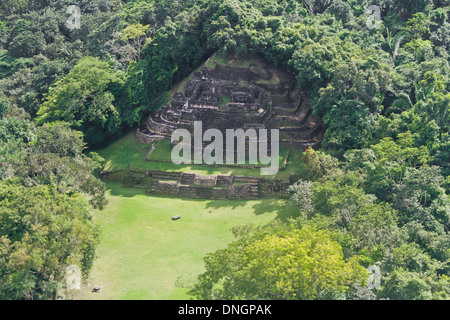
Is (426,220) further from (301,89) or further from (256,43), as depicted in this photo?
(256,43)

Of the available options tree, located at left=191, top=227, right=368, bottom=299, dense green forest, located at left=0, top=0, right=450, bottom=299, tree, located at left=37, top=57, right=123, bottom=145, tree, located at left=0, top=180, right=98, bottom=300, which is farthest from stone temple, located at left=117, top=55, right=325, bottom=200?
tree, located at left=191, top=227, right=368, bottom=299

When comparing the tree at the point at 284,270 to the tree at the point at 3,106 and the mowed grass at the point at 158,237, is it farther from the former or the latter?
the tree at the point at 3,106

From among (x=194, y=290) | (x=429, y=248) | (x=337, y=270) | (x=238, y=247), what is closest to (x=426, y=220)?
(x=429, y=248)

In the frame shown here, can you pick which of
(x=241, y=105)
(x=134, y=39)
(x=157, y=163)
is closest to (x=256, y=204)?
(x=241, y=105)

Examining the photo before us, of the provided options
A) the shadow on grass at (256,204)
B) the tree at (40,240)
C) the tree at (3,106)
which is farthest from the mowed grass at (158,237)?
the tree at (3,106)

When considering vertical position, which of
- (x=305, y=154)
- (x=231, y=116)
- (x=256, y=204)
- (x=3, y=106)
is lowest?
(x=256, y=204)

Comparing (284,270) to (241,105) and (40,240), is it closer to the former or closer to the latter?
(40,240)

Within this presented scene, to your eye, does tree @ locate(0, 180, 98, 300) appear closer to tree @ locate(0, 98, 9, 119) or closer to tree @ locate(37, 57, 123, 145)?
tree @ locate(37, 57, 123, 145)
